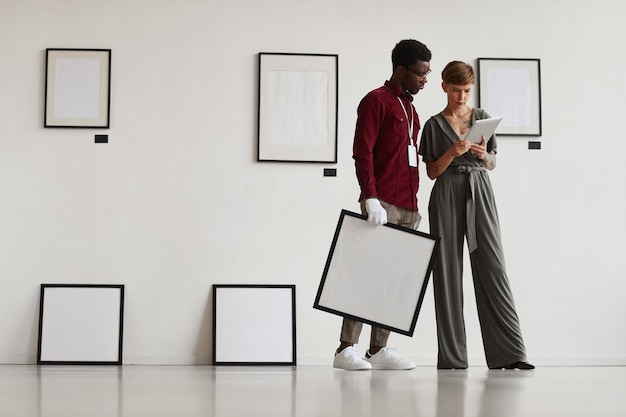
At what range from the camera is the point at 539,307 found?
5832 mm

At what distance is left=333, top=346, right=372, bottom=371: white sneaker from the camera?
12.9 feet

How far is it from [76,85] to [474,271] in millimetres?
3092

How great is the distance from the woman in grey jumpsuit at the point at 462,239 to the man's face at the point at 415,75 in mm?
211

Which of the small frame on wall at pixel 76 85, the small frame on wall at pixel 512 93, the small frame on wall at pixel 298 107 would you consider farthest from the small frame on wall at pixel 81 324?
the small frame on wall at pixel 512 93

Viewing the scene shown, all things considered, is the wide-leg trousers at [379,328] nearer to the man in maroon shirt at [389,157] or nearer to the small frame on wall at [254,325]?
the man in maroon shirt at [389,157]

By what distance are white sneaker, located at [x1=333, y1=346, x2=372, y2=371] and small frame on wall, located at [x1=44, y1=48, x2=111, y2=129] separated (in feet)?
8.88

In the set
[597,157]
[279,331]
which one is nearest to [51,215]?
[279,331]

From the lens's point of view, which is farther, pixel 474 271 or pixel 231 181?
pixel 231 181

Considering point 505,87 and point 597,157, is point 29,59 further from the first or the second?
point 597,157

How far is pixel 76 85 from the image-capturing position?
5828 mm

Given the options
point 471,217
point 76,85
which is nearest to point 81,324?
point 76,85

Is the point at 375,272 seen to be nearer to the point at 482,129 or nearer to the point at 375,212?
the point at 375,212

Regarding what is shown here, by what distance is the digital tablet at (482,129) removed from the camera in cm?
400

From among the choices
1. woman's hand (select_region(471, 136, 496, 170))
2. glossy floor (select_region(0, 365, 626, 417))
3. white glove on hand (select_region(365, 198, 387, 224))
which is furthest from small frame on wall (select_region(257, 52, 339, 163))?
glossy floor (select_region(0, 365, 626, 417))
